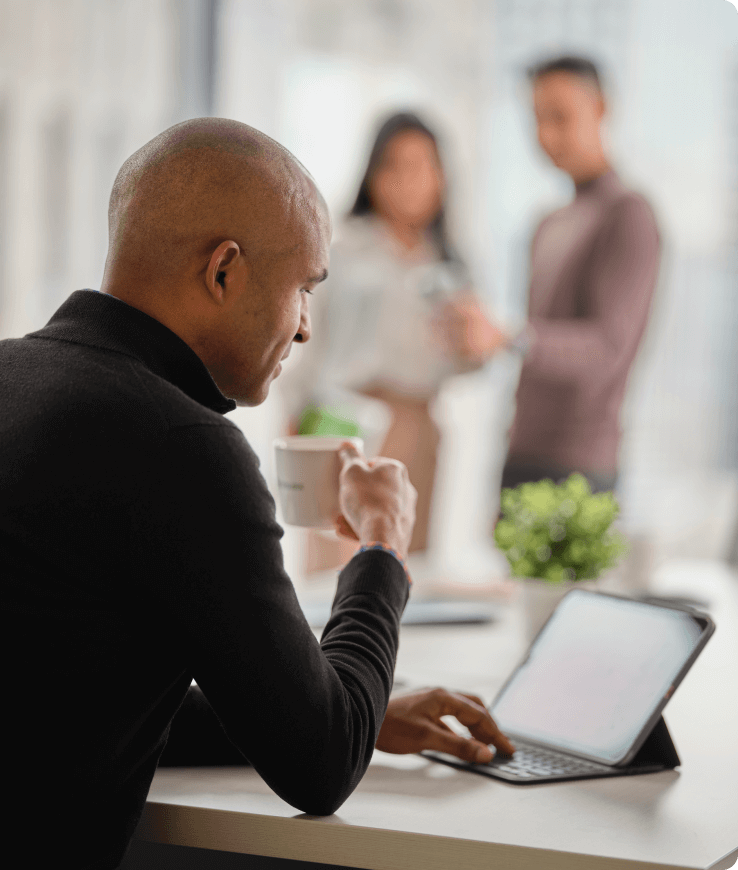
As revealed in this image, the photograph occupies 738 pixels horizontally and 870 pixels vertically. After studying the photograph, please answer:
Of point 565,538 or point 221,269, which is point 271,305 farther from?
point 565,538

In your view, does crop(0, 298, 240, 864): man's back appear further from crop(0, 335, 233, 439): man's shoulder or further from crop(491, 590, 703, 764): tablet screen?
crop(491, 590, 703, 764): tablet screen

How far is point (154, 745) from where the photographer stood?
77 centimetres

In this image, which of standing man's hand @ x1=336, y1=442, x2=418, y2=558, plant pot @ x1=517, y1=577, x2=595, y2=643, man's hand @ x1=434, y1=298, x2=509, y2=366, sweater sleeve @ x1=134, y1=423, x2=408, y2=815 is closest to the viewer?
sweater sleeve @ x1=134, y1=423, x2=408, y2=815

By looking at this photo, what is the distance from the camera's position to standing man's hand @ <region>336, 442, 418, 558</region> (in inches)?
35.8

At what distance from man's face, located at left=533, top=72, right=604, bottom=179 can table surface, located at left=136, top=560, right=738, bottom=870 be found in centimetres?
195

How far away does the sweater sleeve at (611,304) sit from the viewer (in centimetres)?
253

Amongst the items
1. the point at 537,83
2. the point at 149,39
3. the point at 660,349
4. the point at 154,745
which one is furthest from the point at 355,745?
the point at 660,349

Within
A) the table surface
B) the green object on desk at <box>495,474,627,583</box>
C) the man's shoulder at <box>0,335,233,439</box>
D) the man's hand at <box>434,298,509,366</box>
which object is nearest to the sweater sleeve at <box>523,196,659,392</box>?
the man's hand at <box>434,298,509,366</box>

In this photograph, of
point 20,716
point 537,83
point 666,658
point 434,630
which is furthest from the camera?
point 537,83

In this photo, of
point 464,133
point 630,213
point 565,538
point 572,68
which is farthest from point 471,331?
point 464,133

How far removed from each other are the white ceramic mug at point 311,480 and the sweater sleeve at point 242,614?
0.29 metres

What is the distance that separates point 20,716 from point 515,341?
6.36 feet

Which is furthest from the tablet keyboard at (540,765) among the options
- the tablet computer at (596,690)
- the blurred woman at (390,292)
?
the blurred woman at (390,292)

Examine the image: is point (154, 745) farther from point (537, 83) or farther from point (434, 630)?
point (537, 83)
